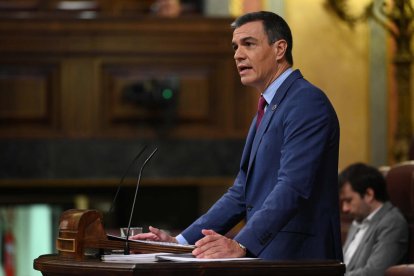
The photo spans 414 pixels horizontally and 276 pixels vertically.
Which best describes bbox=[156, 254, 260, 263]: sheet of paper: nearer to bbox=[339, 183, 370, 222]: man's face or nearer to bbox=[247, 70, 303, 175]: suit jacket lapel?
bbox=[247, 70, 303, 175]: suit jacket lapel

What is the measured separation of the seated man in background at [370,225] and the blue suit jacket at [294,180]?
128 centimetres

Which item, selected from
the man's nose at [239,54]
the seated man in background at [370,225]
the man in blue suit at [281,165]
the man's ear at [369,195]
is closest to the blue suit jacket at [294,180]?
the man in blue suit at [281,165]

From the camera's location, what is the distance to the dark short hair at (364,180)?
4.03 metres

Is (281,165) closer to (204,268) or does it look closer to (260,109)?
(260,109)

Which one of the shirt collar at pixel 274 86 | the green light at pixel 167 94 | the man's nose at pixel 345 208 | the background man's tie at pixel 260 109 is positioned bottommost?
the man's nose at pixel 345 208

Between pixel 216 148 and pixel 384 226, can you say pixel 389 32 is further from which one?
pixel 384 226

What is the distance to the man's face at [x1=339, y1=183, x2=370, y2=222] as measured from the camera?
405cm

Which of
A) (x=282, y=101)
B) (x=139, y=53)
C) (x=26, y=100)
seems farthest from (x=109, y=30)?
(x=282, y=101)

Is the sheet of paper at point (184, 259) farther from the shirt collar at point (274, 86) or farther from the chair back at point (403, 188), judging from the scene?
the chair back at point (403, 188)

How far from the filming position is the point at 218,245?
2.30 meters

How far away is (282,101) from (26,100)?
11.9 ft

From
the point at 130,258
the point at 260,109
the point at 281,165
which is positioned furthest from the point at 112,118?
the point at 130,258

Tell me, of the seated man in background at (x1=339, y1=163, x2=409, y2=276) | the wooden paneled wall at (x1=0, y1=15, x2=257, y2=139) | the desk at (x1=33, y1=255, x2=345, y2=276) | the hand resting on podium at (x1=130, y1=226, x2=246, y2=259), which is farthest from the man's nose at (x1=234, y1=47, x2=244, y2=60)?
the wooden paneled wall at (x1=0, y1=15, x2=257, y2=139)

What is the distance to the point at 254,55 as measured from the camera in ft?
8.66
